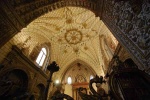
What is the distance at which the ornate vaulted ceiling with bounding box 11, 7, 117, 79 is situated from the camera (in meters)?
9.84

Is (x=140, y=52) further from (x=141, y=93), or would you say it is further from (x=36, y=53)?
(x=36, y=53)

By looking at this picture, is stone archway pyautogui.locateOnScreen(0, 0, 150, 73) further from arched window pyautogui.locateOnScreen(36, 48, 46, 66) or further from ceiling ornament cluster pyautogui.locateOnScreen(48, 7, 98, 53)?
arched window pyautogui.locateOnScreen(36, 48, 46, 66)

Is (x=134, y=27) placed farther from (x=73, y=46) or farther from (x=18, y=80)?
(x=73, y=46)

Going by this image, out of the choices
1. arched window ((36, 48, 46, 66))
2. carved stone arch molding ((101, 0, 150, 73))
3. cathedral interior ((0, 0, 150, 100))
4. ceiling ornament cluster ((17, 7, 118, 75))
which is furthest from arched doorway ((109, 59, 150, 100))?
arched window ((36, 48, 46, 66))

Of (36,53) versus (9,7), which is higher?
(36,53)

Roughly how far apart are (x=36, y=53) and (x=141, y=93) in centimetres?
928

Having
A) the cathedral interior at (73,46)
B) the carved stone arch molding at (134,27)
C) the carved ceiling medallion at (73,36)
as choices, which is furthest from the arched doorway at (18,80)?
the carved ceiling medallion at (73,36)

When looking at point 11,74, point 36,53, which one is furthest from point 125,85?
point 36,53

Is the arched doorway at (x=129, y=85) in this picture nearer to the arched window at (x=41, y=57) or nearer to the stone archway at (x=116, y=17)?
the stone archway at (x=116, y=17)

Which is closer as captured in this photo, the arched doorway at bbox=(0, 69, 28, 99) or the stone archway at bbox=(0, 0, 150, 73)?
the stone archway at bbox=(0, 0, 150, 73)

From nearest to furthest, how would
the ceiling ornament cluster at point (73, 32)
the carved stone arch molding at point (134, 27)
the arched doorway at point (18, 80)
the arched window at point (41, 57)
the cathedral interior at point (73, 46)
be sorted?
1. the cathedral interior at point (73, 46)
2. the carved stone arch molding at point (134, 27)
3. the arched doorway at point (18, 80)
4. the arched window at point (41, 57)
5. the ceiling ornament cluster at point (73, 32)

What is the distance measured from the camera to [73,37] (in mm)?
13320

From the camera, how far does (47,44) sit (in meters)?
11.9

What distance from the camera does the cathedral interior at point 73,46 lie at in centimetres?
164
